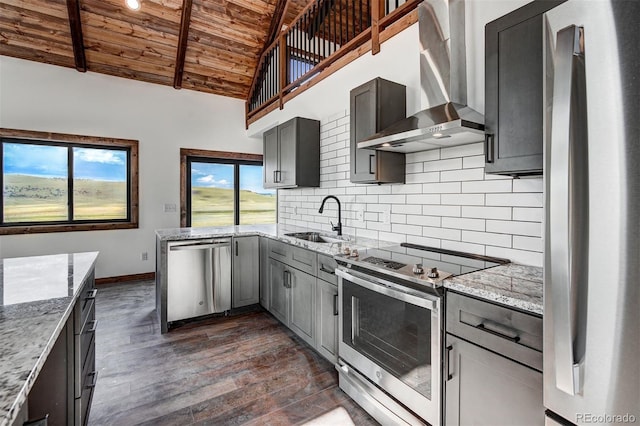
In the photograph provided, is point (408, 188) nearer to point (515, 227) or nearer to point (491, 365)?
point (515, 227)

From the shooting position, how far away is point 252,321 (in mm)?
3301

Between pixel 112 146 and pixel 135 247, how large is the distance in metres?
1.62

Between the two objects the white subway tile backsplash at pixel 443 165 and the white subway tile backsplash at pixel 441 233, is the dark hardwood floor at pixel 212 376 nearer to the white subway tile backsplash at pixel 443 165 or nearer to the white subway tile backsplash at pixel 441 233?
the white subway tile backsplash at pixel 441 233

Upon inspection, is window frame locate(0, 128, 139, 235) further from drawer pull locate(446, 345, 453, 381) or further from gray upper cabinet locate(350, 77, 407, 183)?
drawer pull locate(446, 345, 453, 381)

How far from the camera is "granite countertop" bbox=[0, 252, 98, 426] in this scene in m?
0.67

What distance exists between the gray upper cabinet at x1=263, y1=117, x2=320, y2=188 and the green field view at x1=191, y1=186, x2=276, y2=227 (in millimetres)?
2289

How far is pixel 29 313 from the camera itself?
1066 mm

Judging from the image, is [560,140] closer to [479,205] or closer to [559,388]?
[559,388]

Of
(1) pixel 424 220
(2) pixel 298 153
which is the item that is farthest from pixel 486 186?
(2) pixel 298 153

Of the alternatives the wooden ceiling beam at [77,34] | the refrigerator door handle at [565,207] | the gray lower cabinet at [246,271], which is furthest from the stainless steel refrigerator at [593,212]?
the wooden ceiling beam at [77,34]

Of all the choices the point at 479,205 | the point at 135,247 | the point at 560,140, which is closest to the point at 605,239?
the point at 560,140

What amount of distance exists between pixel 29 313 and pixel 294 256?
189 cm

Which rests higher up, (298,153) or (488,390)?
(298,153)

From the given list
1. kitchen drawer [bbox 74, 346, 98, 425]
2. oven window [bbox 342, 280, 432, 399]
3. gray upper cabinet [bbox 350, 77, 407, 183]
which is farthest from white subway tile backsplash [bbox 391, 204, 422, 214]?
kitchen drawer [bbox 74, 346, 98, 425]
